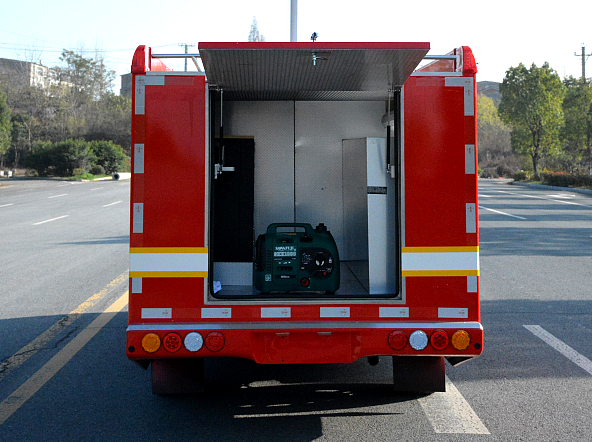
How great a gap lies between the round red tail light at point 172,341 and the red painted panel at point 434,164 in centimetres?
149

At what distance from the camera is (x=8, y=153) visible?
6550cm

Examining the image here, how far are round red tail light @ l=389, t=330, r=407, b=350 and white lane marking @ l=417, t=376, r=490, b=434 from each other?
26.1 inches

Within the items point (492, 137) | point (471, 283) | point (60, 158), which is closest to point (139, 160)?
point (471, 283)

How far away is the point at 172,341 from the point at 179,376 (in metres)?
0.63

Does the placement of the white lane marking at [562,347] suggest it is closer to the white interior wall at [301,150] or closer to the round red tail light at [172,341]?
the white interior wall at [301,150]

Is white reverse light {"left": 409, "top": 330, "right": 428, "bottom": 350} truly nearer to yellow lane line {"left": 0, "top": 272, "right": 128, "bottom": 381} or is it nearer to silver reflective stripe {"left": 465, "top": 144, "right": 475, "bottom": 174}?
silver reflective stripe {"left": 465, "top": 144, "right": 475, "bottom": 174}

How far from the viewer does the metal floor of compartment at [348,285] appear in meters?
4.49

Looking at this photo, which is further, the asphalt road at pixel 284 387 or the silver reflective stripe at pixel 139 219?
the asphalt road at pixel 284 387

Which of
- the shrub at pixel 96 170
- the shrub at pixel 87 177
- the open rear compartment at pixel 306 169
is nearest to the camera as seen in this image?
the open rear compartment at pixel 306 169

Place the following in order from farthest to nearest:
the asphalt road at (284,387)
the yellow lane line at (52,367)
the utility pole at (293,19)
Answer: the utility pole at (293,19), the yellow lane line at (52,367), the asphalt road at (284,387)

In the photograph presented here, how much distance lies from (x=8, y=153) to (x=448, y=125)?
68858 mm

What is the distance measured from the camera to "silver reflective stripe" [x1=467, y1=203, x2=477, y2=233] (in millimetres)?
3887

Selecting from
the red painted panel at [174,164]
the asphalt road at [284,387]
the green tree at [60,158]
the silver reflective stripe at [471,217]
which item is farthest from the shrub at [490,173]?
the red painted panel at [174,164]

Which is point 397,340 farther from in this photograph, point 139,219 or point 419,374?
point 139,219
